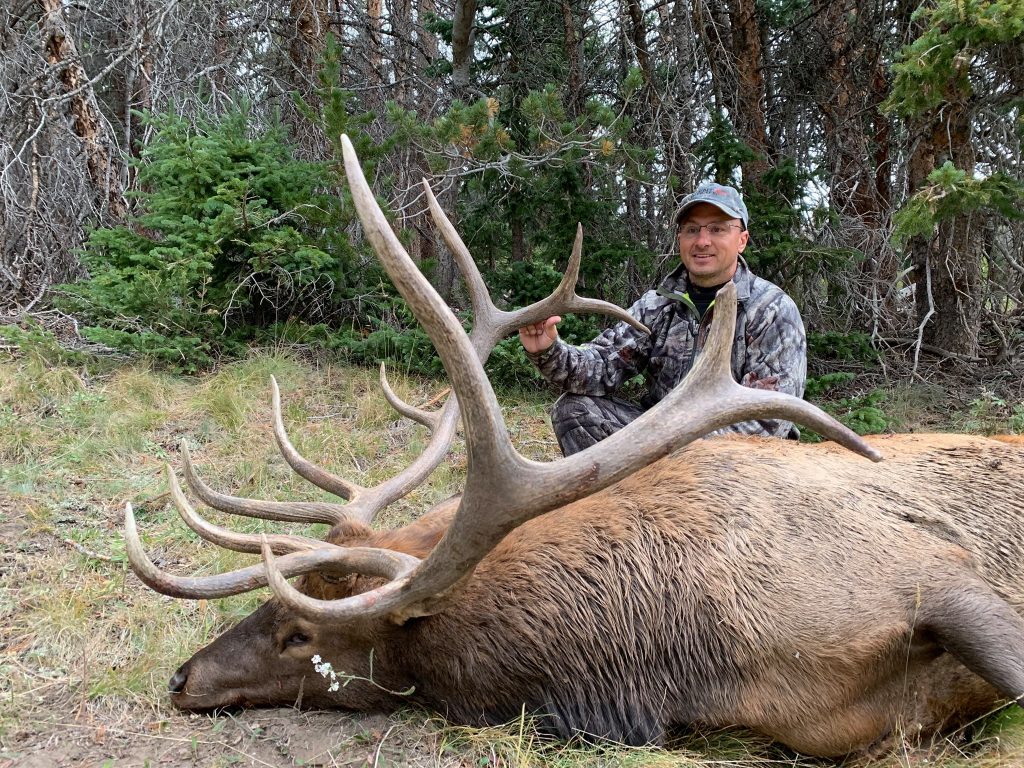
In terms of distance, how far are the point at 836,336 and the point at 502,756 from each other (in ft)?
16.0

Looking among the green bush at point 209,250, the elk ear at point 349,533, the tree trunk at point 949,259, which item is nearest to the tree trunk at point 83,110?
the green bush at point 209,250

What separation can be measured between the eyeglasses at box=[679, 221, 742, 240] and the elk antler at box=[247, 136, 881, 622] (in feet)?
5.86

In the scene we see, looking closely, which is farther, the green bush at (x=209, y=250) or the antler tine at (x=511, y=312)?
the green bush at (x=209, y=250)

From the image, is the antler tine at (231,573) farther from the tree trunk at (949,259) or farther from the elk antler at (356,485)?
the tree trunk at (949,259)

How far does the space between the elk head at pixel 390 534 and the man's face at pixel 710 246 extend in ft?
4.55

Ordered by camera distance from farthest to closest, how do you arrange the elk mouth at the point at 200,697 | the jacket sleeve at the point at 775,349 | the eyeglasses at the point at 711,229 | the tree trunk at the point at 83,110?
the tree trunk at the point at 83,110, the eyeglasses at the point at 711,229, the jacket sleeve at the point at 775,349, the elk mouth at the point at 200,697

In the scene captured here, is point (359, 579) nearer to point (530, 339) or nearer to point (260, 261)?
point (530, 339)

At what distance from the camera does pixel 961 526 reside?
2711mm

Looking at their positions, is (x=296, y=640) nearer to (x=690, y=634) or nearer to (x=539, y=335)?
(x=690, y=634)

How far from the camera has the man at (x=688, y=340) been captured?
3656mm

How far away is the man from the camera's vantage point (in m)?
3.66

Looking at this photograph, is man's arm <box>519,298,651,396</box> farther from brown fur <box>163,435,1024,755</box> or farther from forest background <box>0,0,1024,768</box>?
brown fur <box>163,435,1024,755</box>

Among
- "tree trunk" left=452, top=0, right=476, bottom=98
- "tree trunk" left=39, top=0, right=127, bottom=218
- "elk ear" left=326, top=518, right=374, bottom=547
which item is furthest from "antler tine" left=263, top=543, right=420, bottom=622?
"tree trunk" left=39, top=0, right=127, bottom=218

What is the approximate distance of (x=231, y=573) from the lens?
7.65 ft
